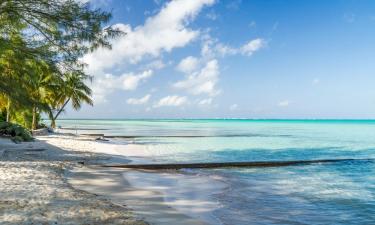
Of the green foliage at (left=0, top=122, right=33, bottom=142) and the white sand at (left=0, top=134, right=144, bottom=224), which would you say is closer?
the white sand at (left=0, top=134, right=144, bottom=224)

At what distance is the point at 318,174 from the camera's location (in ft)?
57.3

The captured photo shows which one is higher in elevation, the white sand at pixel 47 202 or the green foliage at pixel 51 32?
the green foliage at pixel 51 32

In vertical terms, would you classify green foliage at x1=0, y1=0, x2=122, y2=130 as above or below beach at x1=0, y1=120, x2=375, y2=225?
above

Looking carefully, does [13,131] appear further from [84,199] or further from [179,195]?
[84,199]

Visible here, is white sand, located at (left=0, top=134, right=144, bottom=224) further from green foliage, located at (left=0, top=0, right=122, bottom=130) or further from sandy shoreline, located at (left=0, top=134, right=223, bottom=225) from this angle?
green foliage, located at (left=0, top=0, right=122, bottom=130)

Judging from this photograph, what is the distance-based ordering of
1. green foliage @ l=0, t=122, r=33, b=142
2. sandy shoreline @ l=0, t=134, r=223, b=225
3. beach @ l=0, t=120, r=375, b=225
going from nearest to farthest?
sandy shoreline @ l=0, t=134, r=223, b=225 < beach @ l=0, t=120, r=375, b=225 < green foliage @ l=0, t=122, r=33, b=142

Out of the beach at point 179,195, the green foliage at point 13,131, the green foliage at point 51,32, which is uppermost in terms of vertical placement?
the green foliage at point 51,32

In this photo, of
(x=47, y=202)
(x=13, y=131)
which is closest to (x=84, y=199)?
(x=47, y=202)

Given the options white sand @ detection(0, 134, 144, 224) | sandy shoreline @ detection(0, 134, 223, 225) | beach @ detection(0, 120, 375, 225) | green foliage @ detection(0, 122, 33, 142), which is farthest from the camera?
green foliage @ detection(0, 122, 33, 142)

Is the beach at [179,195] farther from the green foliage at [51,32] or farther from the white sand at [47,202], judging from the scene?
the green foliage at [51,32]

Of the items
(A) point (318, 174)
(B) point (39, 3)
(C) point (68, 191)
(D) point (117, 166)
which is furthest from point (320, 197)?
(B) point (39, 3)

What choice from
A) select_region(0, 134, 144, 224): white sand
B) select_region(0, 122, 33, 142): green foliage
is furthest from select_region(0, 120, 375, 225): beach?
select_region(0, 122, 33, 142): green foliage

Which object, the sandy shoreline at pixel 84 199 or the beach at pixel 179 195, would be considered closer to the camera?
the sandy shoreline at pixel 84 199

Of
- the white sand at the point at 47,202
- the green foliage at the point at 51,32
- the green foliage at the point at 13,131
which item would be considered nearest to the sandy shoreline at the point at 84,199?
the white sand at the point at 47,202
